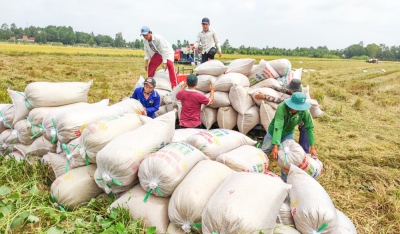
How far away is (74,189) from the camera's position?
90.9 inches

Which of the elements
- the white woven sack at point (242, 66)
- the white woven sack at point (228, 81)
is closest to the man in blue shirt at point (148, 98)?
the white woven sack at point (228, 81)

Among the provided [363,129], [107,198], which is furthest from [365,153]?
[107,198]

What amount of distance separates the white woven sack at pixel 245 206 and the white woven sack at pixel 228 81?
213 centimetres

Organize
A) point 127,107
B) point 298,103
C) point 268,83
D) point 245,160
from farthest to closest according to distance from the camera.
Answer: point 268,83
point 127,107
point 298,103
point 245,160

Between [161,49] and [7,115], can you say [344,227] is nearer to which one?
[7,115]

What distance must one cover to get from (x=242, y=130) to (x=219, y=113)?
16.0 inches

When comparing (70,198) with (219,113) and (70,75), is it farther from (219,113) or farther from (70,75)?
(70,75)

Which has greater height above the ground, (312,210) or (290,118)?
(290,118)

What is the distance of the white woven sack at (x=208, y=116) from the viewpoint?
13.0ft

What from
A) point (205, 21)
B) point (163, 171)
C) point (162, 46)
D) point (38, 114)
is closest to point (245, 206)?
point (163, 171)

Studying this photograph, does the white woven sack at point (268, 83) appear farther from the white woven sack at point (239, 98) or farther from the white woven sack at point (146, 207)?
the white woven sack at point (146, 207)

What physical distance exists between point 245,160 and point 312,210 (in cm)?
Result: 79

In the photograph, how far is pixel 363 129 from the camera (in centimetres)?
484

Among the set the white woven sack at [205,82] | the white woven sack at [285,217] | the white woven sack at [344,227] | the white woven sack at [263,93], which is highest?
the white woven sack at [205,82]
